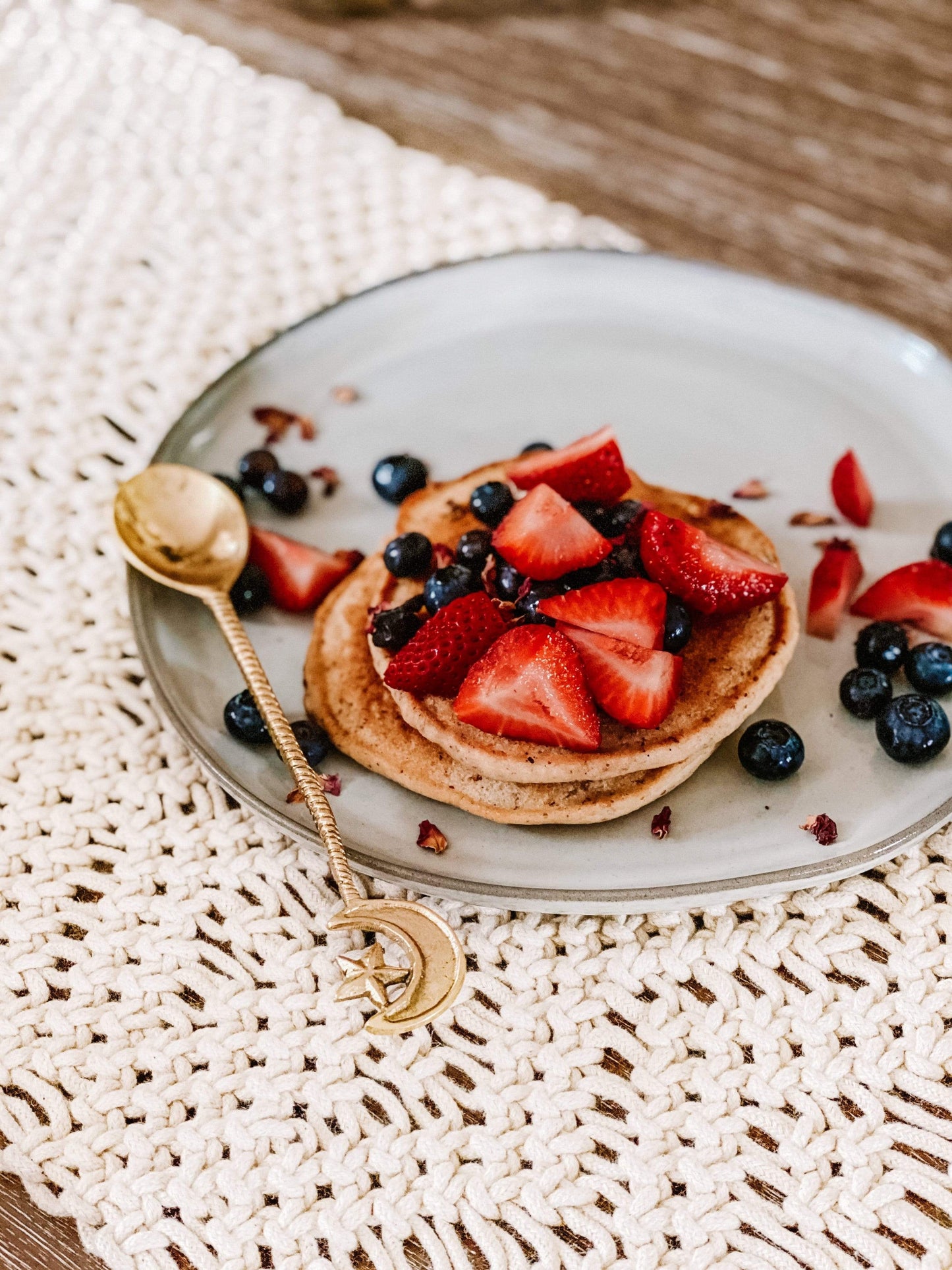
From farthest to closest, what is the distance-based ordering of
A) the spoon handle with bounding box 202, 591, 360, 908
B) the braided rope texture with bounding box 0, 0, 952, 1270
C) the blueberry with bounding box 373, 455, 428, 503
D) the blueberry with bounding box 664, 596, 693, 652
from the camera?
1. the blueberry with bounding box 373, 455, 428, 503
2. the blueberry with bounding box 664, 596, 693, 652
3. the spoon handle with bounding box 202, 591, 360, 908
4. the braided rope texture with bounding box 0, 0, 952, 1270

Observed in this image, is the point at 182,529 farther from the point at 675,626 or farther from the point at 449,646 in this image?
the point at 675,626

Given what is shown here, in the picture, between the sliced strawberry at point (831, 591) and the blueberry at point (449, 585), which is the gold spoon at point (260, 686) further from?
the sliced strawberry at point (831, 591)

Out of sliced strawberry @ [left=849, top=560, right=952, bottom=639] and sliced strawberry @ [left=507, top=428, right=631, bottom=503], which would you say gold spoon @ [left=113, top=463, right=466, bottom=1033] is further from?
sliced strawberry @ [left=849, top=560, right=952, bottom=639]

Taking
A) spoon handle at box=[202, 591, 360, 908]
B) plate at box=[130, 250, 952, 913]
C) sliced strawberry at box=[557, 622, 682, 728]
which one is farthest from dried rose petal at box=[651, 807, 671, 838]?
spoon handle at box=[202, 591, 360, 908]

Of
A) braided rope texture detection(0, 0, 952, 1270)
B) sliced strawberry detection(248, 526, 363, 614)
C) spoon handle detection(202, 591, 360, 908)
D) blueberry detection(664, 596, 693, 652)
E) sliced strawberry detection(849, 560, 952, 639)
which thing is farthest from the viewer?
sliced strawberry detection(248, 526, 363, 614)

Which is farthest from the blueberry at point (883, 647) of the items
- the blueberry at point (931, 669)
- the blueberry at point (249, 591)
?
the blueberry at point (249, 591)

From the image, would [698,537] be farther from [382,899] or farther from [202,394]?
[202,394]

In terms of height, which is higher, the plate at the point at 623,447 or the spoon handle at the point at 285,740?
the plate at the point at 623,447
